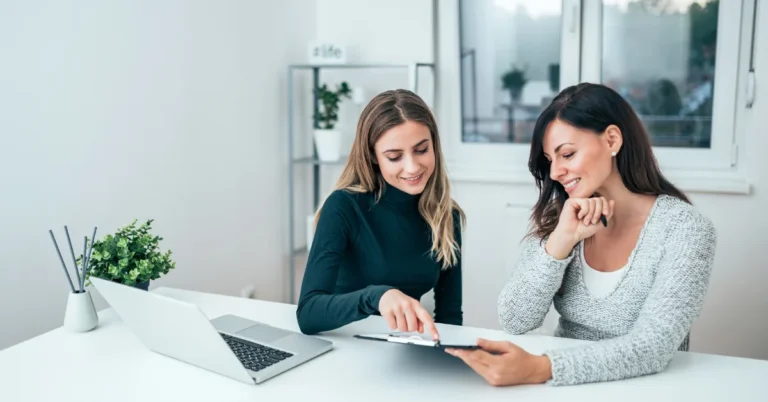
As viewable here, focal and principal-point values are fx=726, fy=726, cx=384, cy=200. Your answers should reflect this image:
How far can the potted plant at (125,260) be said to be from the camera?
1666 millimetres

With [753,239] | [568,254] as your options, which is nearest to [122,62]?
[568,254]

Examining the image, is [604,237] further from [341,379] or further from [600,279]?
[341,379]

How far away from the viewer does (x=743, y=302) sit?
9.26 feet

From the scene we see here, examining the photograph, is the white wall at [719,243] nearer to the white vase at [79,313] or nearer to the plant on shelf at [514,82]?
the plant on shelf at [514,82]

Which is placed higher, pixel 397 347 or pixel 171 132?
pixel 171 132

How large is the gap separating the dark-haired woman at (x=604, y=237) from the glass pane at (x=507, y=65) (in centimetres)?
151

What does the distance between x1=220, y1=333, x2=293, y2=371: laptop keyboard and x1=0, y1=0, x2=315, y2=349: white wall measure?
36.6 inches

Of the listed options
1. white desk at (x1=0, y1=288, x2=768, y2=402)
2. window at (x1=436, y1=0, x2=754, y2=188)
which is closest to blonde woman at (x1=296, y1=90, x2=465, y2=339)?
white desk at (x1=0, y1=288, x2=768, y2=402)

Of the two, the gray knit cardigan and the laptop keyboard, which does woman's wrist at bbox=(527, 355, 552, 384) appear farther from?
the laptop keyboard

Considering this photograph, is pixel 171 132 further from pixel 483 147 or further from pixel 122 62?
pixel 483 147

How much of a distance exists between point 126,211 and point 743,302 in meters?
2.31

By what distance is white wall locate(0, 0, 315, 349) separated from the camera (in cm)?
203

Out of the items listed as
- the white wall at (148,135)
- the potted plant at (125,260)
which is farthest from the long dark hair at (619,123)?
the white wall at (148,135)

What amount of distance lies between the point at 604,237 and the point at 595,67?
1549 millimetres
